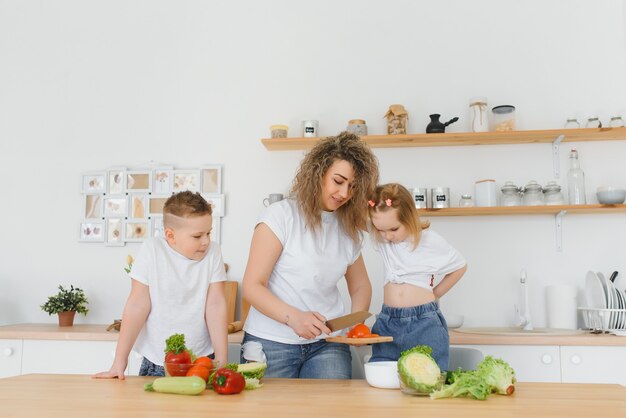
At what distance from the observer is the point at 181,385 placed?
1.39m

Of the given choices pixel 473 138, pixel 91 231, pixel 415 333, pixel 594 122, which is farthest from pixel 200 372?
pixel 594 122

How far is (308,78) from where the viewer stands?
133 inches

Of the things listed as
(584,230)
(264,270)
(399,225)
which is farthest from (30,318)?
(584,230)

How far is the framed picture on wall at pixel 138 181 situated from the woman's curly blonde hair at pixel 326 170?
1.56 metres

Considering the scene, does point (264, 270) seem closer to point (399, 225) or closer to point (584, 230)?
point (399, 225)

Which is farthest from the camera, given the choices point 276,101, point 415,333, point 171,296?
point 276,101

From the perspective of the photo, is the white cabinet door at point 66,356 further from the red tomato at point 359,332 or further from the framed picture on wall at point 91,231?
the red tomato at point 359,332

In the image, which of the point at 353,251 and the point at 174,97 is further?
the point at 174,97

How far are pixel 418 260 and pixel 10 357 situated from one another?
1.96 metres

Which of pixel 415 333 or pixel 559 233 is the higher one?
pixel 559 233

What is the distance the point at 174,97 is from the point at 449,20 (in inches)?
62.3

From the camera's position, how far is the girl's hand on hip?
179 centimetres

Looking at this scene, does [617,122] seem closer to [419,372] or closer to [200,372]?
[419,372]

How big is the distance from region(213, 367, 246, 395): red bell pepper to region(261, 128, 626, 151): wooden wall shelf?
71.5 inches
